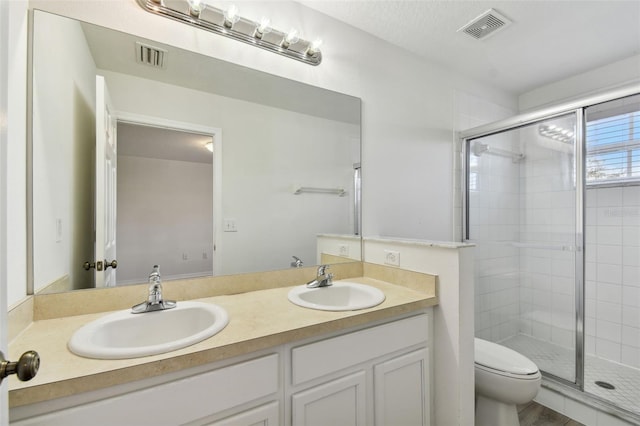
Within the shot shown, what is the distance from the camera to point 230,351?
84 centimetres

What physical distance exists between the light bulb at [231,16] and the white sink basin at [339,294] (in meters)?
1.33

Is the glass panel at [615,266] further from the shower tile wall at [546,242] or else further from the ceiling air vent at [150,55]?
the ceiling air vent at [150,55]

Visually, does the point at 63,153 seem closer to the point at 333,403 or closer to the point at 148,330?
the point at 148,330

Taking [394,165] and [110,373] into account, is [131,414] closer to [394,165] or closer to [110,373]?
[110,373]

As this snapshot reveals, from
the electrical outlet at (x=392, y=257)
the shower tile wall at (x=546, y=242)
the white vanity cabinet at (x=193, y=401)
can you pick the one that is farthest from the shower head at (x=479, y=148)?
the white vanity cabinet at (x=193, y=401)

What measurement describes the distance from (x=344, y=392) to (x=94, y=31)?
5.64ft

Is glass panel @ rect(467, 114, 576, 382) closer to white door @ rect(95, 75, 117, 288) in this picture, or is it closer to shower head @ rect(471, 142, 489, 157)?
shower head @ rect(471, 142, 489, 157)

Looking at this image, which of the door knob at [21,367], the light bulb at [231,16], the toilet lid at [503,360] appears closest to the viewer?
the door knob at [21,367]

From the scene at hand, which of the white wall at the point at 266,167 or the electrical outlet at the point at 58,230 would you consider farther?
the white wall at the point at 266,167

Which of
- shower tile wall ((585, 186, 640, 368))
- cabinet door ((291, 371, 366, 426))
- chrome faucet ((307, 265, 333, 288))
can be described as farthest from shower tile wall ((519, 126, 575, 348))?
cabinet door ((291, 371, 366, 426))

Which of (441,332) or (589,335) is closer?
(441,332)

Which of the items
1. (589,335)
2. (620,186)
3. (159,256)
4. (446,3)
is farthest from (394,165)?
(589,335)

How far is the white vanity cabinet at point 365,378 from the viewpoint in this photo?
98cm

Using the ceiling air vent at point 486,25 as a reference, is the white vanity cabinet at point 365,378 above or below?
below
